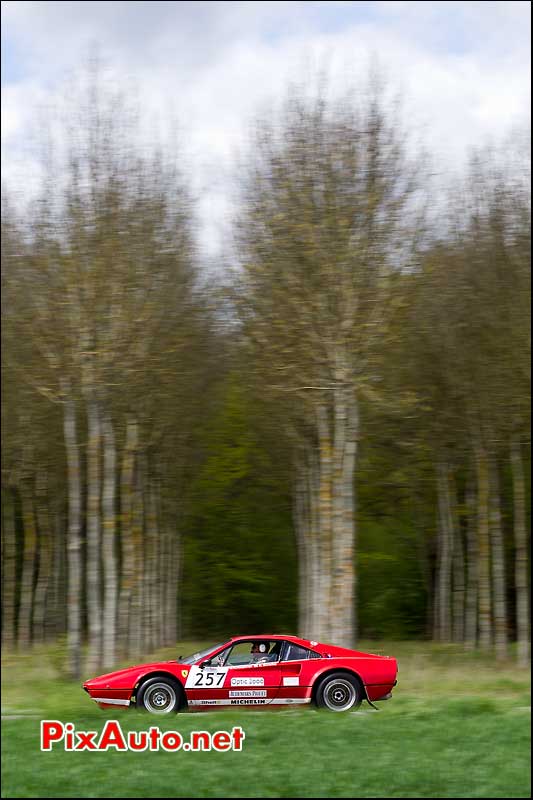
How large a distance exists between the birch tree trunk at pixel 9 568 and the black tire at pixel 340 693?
2769 centimetres

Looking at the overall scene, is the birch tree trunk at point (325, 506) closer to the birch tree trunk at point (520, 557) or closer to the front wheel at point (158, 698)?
the front wheel at point (158, 698)

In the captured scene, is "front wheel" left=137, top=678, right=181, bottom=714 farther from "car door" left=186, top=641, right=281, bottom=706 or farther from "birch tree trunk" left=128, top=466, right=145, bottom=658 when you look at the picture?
"birch tree trunk" left=128, top=466, right=145, bottom=658

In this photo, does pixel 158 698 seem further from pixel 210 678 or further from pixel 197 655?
pixel 197 655

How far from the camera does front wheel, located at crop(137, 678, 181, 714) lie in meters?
3.74

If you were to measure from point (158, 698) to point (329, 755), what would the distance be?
3521 millimetres

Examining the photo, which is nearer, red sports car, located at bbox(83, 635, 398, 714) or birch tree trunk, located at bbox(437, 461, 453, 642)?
red sports car, located at bbox(83, 635, 398, 714)

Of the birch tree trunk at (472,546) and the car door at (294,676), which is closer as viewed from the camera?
the car door at (294,676)

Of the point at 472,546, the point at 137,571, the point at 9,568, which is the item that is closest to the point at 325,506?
the point at 137,571

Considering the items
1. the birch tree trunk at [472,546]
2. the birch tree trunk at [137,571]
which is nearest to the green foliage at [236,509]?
the birch tree trunk at [137,571]

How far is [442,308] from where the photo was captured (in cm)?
1800

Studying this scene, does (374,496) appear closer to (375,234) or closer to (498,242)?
(498,242)

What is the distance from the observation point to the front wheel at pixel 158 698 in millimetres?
3744

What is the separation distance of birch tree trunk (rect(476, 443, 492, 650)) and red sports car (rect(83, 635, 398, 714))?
1889 centimetres

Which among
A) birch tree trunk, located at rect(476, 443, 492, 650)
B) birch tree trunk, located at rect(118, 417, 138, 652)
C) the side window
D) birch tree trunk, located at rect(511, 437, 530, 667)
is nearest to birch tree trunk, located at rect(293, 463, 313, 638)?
birch tree trunk, located at rect(118, 417, 138, 652)
